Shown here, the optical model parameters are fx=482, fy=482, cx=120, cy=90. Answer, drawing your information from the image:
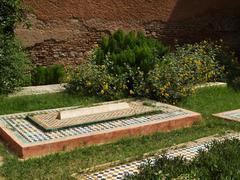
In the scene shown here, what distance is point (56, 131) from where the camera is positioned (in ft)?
17.8

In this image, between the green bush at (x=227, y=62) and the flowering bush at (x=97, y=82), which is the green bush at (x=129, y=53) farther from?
the green bush at (x=227, y=62)

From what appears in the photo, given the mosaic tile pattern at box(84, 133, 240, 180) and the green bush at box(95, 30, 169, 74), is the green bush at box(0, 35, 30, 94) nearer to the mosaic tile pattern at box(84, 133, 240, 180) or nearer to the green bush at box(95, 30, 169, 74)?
the green bush at box(95, 30, 169, 74)

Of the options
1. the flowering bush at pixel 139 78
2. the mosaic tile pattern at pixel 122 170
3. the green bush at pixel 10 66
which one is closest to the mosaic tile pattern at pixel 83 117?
the flowering bush at pixel 139 78

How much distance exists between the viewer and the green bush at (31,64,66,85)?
8.69m

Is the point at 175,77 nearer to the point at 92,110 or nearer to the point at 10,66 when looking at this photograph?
the point at 92,110

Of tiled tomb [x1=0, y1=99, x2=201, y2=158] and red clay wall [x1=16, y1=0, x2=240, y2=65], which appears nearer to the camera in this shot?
tiled tomb [x1=0, y1=99, x2=201, y2=158]

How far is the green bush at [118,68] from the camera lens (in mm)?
7367

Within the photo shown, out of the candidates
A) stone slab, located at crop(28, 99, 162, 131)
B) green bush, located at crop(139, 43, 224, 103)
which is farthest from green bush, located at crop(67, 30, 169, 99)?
stone slab, located at crop(28, 99, 162, 131)

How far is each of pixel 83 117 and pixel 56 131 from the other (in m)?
0.60

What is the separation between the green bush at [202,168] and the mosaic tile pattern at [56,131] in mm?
1708

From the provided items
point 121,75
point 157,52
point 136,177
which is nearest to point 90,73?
point 121,75

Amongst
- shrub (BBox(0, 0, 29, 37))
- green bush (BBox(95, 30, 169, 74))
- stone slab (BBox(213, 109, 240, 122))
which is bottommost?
stone slab (BBox(213, 109, 240, 122))

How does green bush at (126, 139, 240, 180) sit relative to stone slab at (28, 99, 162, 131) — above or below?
above

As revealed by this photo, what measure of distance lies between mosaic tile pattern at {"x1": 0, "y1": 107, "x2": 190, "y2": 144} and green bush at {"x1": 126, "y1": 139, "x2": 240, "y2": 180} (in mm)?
1708
